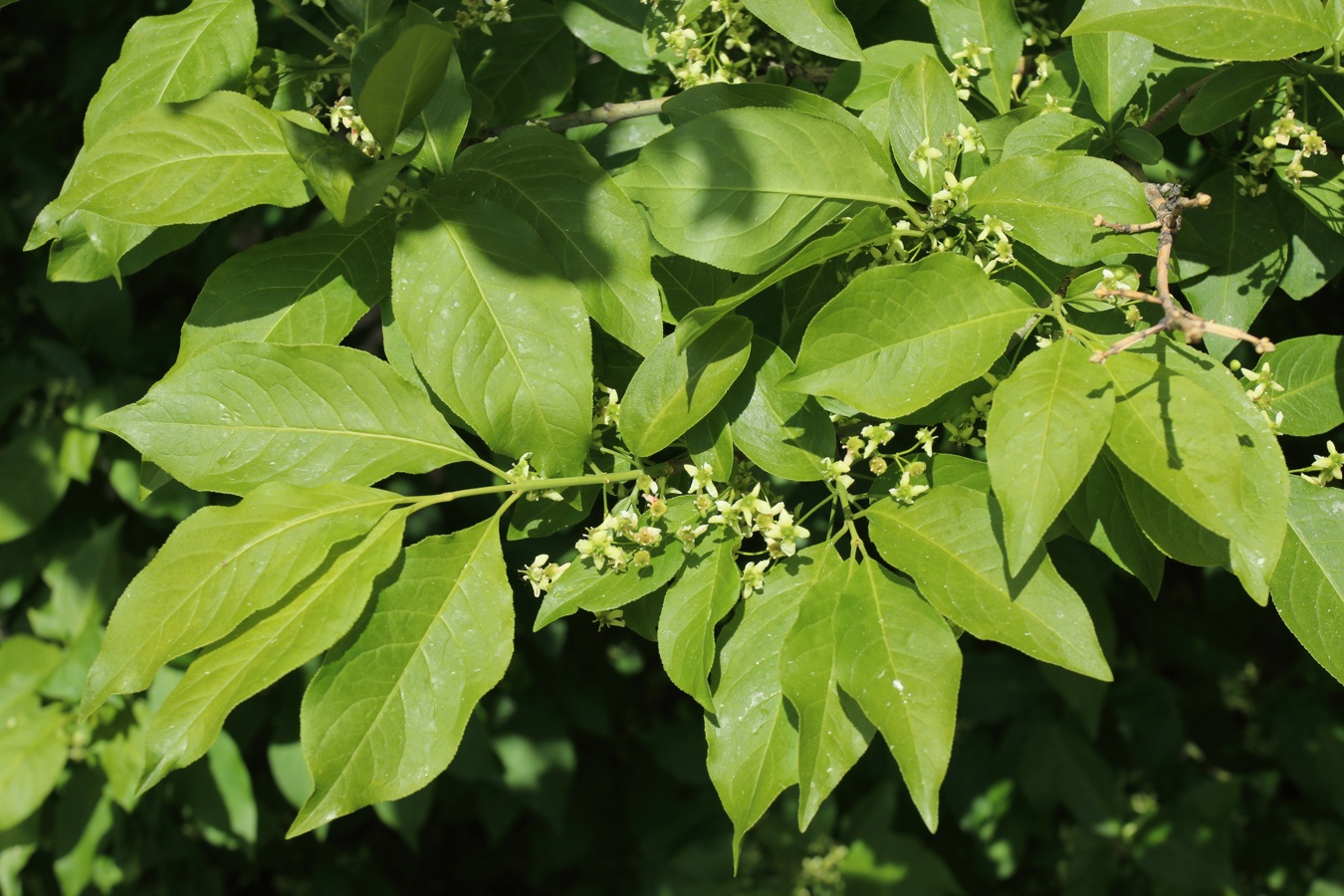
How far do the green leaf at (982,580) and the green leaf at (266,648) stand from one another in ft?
1.69

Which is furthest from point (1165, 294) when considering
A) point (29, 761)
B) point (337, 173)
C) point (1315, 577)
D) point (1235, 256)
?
point (29, 761)

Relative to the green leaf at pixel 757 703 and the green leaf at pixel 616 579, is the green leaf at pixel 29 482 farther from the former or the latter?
the green leaf at pixel 757 703

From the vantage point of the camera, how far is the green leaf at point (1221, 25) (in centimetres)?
106

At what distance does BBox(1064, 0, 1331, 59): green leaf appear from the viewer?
3.46ft

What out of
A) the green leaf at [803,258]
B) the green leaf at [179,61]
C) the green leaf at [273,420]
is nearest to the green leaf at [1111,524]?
the green leaf at [803,258]

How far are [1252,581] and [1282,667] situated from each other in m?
2.98

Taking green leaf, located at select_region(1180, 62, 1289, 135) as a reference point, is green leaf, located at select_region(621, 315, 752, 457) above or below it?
below

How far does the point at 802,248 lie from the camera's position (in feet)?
3.51

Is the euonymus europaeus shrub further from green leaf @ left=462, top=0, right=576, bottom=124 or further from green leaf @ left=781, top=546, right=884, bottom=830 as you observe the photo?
green leaf @ left=462, top=0, right=576, bottom=124

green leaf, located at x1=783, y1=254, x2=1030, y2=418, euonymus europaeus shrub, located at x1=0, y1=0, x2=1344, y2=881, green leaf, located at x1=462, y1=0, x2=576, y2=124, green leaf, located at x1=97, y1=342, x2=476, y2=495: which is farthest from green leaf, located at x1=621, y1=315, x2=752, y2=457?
green leaf, located at x1=462, y1=0, x2=576, y2=124

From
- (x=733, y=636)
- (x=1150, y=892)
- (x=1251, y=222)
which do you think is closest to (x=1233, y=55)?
(x=1251, y=222)

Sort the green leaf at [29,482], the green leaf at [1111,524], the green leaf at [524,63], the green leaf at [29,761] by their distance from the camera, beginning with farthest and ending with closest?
the green leaf at [29,482], the green leaf at [29,761], the green leaf at [524,63], the green leaf at [1111,524]

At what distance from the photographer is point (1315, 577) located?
1079mm

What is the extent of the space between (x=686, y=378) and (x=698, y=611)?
0.24 meters
